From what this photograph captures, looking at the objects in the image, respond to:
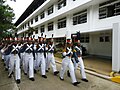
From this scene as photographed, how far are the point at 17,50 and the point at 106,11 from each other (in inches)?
315

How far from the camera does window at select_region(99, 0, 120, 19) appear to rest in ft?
33.9

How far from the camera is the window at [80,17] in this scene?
45.9ft

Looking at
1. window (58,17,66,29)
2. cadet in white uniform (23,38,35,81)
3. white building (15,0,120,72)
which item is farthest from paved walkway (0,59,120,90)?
window (58,17,66,29)

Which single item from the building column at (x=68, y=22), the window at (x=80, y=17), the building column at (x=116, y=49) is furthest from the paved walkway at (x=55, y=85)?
the building column at (x=68, y=22)

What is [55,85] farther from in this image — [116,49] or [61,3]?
[61,3]

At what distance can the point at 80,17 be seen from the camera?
583 inches

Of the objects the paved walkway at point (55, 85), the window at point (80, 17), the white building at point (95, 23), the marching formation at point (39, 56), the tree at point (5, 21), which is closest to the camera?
the paved walkway at point (55, 85)

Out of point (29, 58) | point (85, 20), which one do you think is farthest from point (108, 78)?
point (85, 20)

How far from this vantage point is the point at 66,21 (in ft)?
56.5

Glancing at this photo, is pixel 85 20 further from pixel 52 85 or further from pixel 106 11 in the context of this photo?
pixel 52 85

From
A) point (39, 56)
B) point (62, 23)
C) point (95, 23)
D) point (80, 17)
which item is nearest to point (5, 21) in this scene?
point (62, 23)

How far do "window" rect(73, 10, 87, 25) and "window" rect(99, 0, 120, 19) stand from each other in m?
2.26

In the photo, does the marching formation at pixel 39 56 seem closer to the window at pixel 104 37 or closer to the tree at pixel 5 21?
the window at pixel 104 37

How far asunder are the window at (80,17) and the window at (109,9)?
7.43ft
